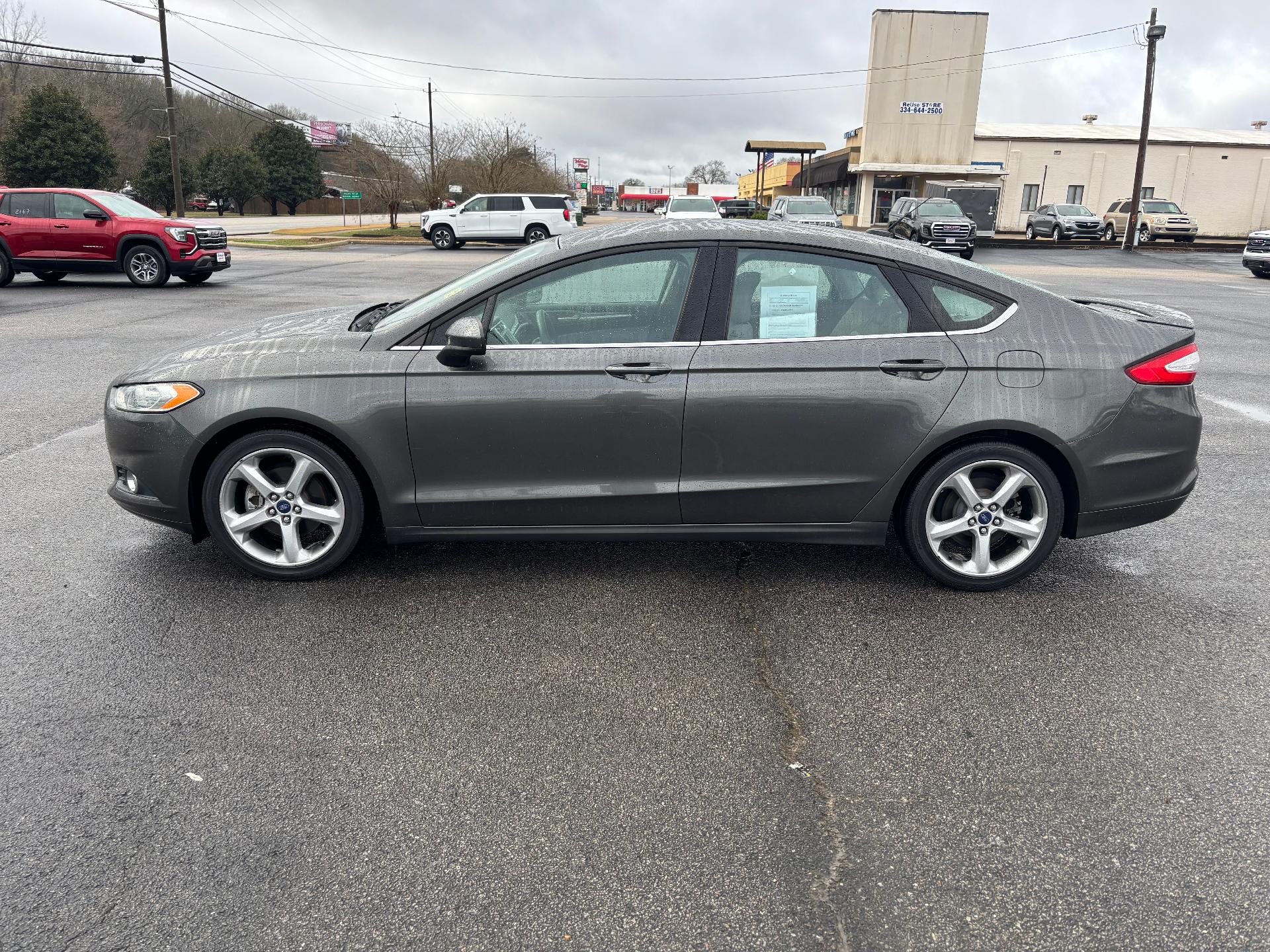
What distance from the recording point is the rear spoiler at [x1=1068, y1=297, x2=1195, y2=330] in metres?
4.25

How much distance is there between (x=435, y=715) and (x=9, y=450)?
15.7ft

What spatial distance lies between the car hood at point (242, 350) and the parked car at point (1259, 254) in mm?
26923

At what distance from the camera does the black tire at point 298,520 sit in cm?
402

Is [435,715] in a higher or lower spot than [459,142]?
lower

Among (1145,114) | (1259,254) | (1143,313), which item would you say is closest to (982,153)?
(1145,114)

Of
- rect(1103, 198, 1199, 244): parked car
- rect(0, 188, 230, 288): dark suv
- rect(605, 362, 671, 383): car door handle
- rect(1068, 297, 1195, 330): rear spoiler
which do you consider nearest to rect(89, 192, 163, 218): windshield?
rect(0, 188, 230, 288): dark suv

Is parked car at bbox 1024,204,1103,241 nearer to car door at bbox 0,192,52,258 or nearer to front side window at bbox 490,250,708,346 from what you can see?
car door at bbox 0,192,52,258

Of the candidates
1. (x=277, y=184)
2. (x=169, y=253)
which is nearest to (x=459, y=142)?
(x=277, y=184)

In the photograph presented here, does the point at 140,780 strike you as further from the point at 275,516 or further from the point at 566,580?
the point at 566,580

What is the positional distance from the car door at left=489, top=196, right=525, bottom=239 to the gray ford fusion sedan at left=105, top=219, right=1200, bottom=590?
101 feet

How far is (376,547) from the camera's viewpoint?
466cm

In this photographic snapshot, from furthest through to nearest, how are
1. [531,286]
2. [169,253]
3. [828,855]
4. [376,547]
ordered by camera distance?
1. [169,253]
2. [376,547]
3. [531,286]
4. [828,855]

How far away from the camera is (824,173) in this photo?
219 ft

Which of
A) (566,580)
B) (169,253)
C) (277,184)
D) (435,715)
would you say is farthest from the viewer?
(277,184)
